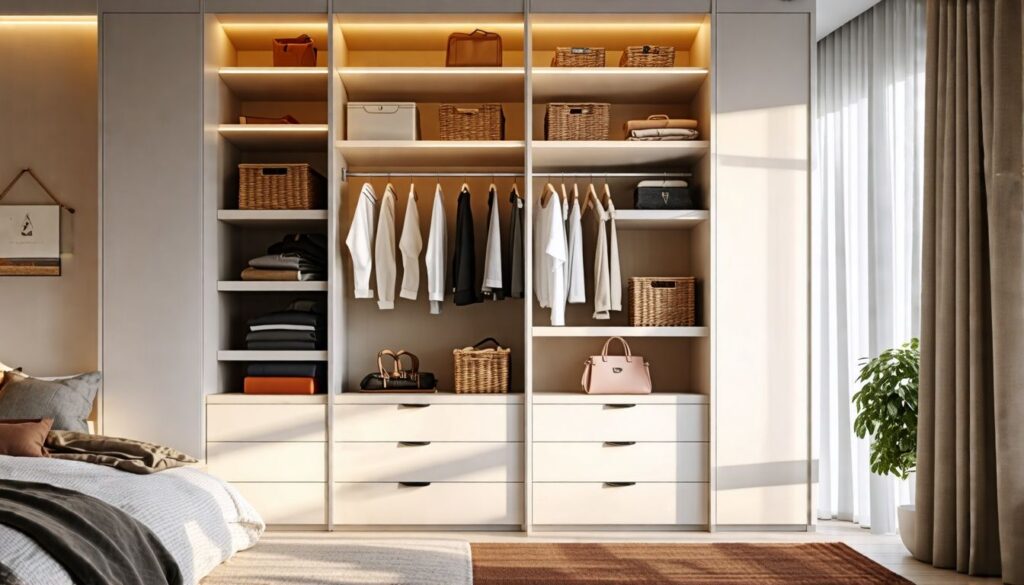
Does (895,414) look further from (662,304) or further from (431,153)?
(431,153)

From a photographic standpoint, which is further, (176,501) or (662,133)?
(662,133)

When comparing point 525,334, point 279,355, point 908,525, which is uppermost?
point 525,334

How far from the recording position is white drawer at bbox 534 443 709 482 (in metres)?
4.38

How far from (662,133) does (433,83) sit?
46.0 inches

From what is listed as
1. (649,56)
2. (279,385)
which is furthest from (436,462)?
(649,56)

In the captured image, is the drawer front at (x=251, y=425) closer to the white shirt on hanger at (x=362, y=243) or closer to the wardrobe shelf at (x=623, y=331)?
the white shirt on hanger at (x=362, y=243)

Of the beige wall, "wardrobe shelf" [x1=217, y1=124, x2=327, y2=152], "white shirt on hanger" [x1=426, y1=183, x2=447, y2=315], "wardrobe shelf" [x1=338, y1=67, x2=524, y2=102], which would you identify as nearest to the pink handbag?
"white shirt on hanger" [x1=426, y1=183, x2=447, y2=315]

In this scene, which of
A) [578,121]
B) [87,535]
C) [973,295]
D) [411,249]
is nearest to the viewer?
[87,535]

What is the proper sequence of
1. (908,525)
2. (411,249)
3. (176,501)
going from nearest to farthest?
(176,501)
(908,525)
(411,249)

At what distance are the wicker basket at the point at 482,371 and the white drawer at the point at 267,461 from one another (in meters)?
0.74

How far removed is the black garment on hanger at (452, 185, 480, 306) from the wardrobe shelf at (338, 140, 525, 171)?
215 mm

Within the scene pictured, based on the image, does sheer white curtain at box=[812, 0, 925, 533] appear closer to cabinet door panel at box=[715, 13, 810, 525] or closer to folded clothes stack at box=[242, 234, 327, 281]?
cabinet door panel at box=[715, 13, 810, 525]

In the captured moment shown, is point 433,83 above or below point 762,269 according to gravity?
above

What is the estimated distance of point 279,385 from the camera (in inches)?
175
